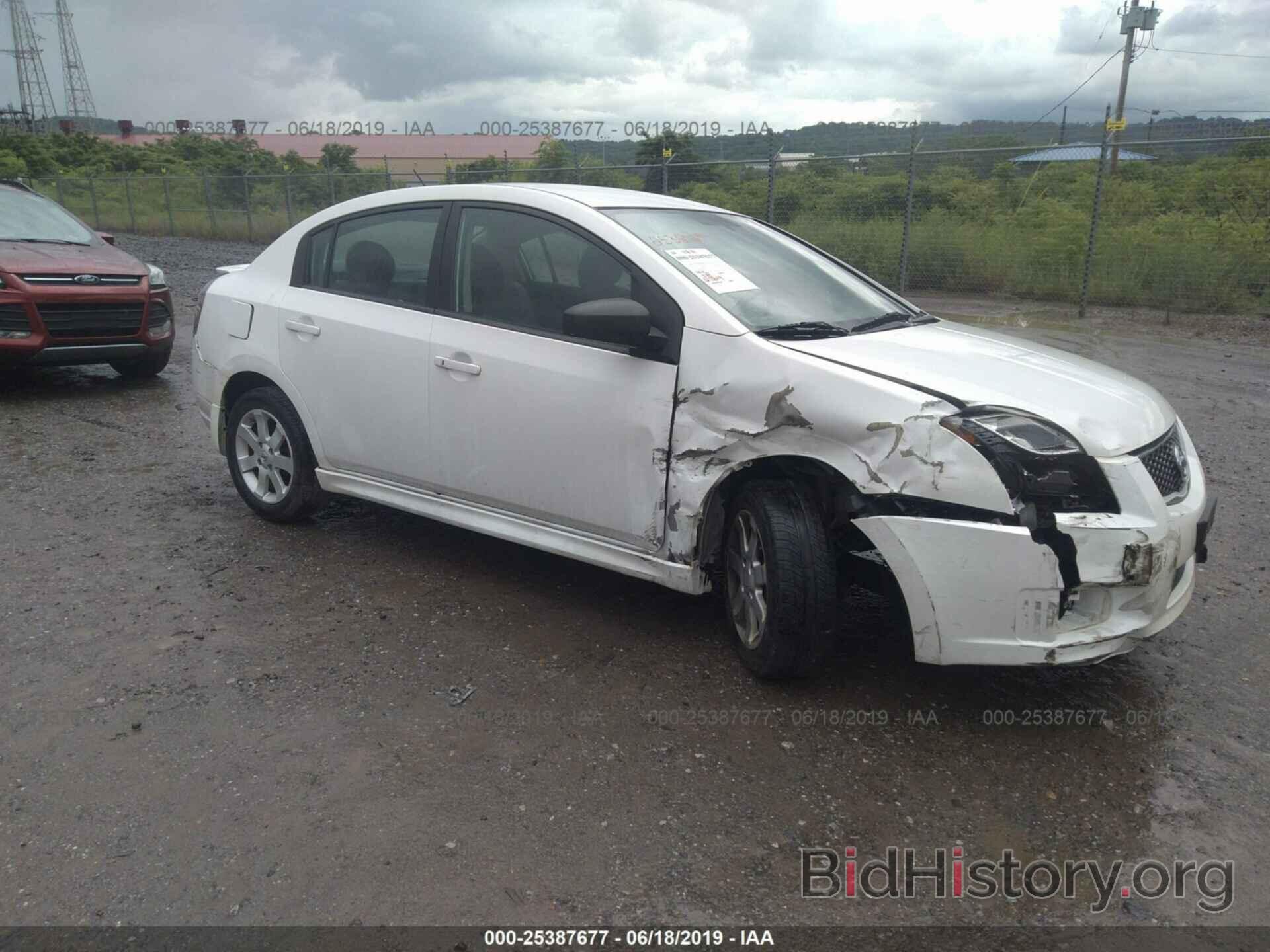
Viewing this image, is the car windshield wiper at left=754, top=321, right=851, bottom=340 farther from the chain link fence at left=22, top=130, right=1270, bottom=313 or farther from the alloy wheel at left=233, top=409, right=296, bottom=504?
the chain link fence at left=22, top=130, right=1270, bottom=313

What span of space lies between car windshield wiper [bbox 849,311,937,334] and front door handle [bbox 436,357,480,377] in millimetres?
1503

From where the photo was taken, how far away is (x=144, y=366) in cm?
920

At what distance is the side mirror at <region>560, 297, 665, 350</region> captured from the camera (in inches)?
145

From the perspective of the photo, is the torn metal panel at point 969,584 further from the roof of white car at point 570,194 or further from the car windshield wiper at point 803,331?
the roof of white car at point 570,194

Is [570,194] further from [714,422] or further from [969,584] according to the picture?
[969,584]

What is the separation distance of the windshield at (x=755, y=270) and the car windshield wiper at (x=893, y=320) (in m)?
0.02

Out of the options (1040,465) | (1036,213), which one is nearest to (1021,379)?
(1040,465)

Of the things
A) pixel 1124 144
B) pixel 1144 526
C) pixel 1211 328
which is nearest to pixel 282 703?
pixel 1144 526

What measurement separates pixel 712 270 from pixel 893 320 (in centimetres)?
86

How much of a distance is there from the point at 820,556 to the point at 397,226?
2.61 meters

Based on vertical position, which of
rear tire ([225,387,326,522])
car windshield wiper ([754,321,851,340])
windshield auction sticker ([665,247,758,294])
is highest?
windshield auction sticker ([665,247,758,294])

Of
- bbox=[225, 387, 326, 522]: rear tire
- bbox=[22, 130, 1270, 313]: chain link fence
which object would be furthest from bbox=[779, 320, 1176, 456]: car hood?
bbox=[22, 130, 1270, 313]: chain link fence

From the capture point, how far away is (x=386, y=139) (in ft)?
149

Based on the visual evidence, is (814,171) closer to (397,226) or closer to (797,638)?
(397,226)
